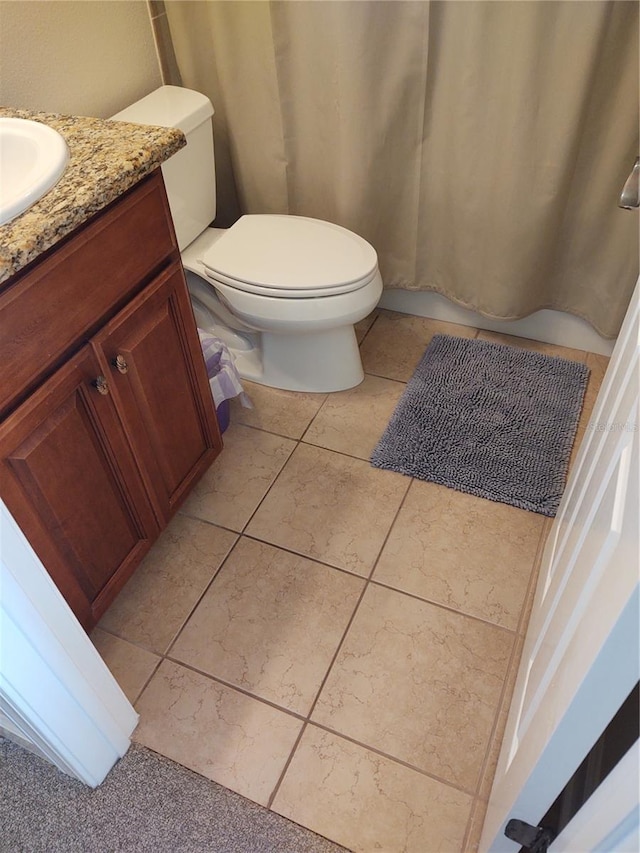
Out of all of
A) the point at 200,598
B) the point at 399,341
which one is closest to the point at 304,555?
the point at 200,598

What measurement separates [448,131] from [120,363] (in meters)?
1.14

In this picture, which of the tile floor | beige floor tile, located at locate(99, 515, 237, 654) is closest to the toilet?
the tile floor

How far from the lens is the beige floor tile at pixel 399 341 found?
2.03 m

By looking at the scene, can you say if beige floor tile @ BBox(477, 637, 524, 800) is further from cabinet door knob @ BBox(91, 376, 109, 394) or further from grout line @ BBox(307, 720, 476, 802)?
cabinet door knob @ BBox(91, 376, 109, 394)

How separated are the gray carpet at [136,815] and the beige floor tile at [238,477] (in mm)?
588

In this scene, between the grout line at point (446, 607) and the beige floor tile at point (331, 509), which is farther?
the beige floor tile at point (331, 509)

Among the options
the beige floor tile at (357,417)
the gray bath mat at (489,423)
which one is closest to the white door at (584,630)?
the gray bath mat at (489,423)

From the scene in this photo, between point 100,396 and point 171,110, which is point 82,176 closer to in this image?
point 100,396

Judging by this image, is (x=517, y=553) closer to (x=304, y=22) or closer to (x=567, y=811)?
(x=567, y=811)

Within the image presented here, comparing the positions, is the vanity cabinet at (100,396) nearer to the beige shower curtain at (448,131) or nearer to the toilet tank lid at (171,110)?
the toilet tank lid at (171,110)

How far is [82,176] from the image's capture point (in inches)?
40.3

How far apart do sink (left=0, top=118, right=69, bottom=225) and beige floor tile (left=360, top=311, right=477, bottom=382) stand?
116 cm

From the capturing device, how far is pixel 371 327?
85.8 inches

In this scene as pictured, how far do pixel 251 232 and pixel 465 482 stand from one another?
904 millimetres
